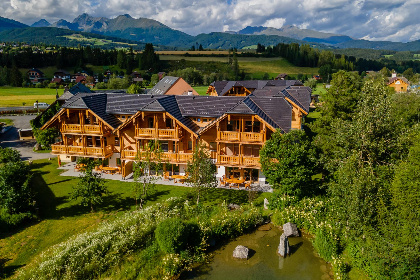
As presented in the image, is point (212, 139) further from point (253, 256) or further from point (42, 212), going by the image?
point (42, 212)

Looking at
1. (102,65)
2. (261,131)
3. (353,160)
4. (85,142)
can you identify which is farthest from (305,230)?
(102,65)

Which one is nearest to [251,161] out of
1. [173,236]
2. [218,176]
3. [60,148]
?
[218,176]

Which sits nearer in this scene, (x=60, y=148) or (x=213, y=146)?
(x=213, y=146)

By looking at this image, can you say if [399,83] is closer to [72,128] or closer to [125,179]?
[125,179]

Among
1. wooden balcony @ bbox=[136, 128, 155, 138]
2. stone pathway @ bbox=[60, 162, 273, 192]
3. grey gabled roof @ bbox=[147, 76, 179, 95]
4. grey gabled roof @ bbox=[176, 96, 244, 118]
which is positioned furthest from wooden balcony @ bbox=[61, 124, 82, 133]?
grey gabled roof @ bbox=[147, 76, 179, 95]

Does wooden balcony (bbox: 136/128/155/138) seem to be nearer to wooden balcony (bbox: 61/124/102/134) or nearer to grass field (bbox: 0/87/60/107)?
wooden balcony (bbox: 61/124/102/134)

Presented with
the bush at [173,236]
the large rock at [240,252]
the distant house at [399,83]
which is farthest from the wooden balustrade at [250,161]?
the distant house at [399,83]
